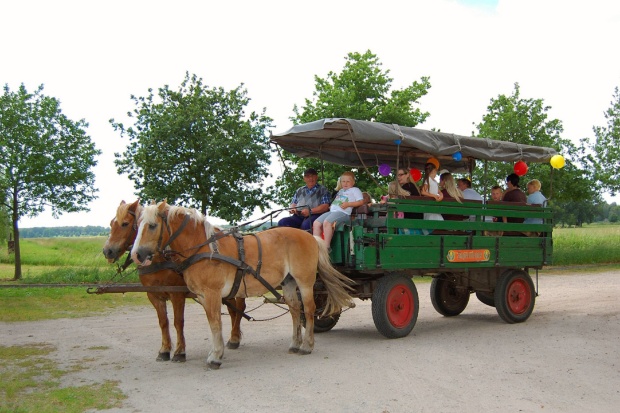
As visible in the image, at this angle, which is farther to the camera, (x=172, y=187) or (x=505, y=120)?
(x=505, y=120)

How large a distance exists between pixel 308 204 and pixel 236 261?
7.76 feet

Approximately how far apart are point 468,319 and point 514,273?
1246 millimetres

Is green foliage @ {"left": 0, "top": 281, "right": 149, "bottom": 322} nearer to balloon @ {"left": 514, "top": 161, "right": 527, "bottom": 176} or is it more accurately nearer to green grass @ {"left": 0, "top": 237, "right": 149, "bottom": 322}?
green grass @ {"left": 0, "top": 237, "right": 149, "bottom": 322}

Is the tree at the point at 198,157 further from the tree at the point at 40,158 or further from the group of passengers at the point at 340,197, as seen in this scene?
the group of passengers at the point at 340,197

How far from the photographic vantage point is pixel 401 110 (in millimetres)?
22250

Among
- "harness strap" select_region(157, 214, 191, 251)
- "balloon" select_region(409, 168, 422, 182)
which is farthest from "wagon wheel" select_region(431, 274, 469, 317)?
"harness strap" select_region(157, 214, 191, 251)

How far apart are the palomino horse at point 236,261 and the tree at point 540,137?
17108mm

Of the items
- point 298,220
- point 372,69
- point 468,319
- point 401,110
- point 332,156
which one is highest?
point 372,69

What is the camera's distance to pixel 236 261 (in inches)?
292

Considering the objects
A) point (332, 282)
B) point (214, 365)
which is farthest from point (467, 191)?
point (214, 365)

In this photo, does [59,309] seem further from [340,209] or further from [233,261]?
[340,209]

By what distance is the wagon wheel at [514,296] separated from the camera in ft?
34.4

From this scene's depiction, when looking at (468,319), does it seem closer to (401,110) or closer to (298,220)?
(298,220)

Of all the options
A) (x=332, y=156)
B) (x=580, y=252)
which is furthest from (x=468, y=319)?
(x=580, y=252)
